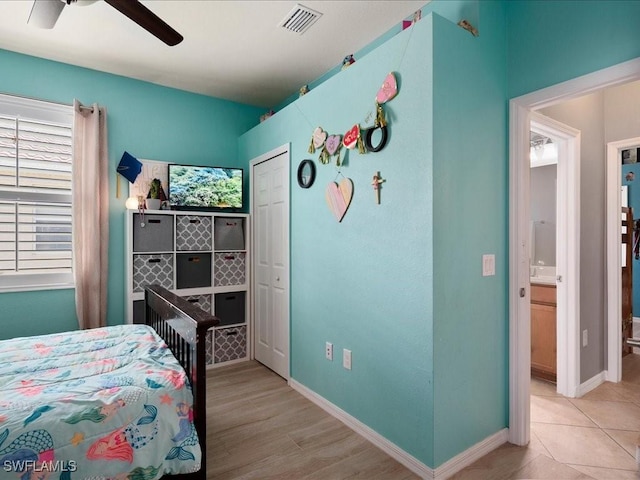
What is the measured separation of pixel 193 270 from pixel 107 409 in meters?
2.01

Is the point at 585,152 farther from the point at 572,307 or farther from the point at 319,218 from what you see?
the point at 319,218

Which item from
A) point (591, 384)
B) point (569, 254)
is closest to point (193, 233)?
point (569, 254)

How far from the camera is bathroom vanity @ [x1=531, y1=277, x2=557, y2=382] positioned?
294cm

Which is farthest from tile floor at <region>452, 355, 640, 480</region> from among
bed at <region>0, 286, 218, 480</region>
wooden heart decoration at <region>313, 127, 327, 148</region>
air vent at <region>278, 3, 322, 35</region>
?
air vent at <region>278, 3, 322, 35</region>

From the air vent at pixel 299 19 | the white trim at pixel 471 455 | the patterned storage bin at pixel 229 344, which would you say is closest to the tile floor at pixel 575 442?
the white trim at pixel 471 455

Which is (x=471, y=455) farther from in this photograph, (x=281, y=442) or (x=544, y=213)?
(x=544, y=213)

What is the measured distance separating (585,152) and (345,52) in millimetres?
2029

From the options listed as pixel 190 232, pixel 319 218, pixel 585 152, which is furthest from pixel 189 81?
pixel 585 152

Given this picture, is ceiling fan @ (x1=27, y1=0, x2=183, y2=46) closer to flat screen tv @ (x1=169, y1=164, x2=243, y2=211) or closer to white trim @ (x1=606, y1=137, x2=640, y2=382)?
flat screen tv @ (x1=169, y1=164, x2=243, y2=211)

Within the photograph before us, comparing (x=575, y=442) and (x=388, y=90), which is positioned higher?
(x=388, y=90)

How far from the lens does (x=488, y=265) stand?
204 cm

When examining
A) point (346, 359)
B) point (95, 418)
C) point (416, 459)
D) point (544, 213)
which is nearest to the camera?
point (95, 418)

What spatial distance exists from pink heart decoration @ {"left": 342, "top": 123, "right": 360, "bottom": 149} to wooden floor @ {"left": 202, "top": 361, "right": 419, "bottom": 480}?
5.90 feet

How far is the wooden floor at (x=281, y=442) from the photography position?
189 cm
